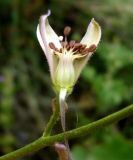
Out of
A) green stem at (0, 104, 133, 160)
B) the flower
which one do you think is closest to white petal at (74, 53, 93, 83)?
the flower

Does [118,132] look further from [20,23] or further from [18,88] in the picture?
[20,23]

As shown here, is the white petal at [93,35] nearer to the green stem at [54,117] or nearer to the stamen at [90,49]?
the stamen at [90,49]

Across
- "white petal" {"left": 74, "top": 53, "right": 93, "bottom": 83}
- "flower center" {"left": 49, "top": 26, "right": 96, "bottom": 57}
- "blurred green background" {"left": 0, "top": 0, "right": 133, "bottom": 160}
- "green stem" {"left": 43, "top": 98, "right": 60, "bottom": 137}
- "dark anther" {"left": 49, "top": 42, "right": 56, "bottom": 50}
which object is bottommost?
"blurred green background" {"left": 0, "top": 0, "right": 133, "bottom": 160}

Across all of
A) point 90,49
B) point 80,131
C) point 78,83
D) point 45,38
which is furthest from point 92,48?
point 78,83

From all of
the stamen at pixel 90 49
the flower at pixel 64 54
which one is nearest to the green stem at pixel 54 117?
the flower at pixel 64 54

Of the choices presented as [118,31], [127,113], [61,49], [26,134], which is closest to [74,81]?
[61,49]

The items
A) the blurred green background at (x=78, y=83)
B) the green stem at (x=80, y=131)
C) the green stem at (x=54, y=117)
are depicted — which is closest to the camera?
the green stem at (x=80, y=131)

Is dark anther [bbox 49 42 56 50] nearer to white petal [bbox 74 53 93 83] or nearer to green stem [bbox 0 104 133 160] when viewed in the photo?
white petal [bbox 74 53 93 83]
